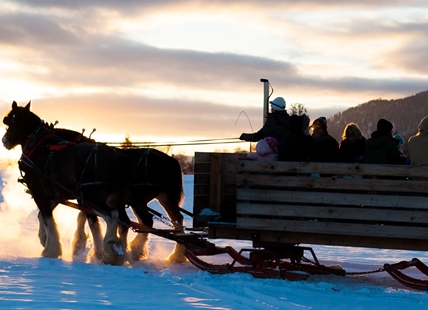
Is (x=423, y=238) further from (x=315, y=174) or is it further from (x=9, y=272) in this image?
(x=9, y=272)

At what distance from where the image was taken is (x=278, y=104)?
10.1m

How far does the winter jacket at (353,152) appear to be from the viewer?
9.53 meters

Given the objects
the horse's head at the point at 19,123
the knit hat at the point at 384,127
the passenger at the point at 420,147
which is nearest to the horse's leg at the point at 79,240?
the horse's head at the point at 19,123

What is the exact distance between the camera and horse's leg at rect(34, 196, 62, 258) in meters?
10.9

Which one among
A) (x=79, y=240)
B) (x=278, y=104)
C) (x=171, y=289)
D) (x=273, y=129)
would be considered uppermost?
(x=278, y=104)

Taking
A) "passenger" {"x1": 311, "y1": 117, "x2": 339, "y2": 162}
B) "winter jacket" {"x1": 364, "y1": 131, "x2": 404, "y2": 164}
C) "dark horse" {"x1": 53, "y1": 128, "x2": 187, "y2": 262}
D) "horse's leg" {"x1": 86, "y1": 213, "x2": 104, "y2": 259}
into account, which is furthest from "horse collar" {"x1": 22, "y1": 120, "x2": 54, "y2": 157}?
"winter jacket" {"x1": 364, "y1": 131, "x2": 404, "y2": 164}

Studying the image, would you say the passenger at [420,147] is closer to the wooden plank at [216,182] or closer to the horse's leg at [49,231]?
the wooden plank at [216,182]

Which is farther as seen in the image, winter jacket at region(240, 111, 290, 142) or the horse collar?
the horse collar

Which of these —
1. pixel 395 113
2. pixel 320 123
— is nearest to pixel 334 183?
pixel 320 123

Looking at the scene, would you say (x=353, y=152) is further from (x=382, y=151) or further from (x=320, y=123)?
(x=320, y=123)

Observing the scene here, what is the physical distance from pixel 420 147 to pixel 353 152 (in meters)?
1.03

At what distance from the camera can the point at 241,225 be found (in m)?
9.02

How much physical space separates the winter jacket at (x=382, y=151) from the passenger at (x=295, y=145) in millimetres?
670

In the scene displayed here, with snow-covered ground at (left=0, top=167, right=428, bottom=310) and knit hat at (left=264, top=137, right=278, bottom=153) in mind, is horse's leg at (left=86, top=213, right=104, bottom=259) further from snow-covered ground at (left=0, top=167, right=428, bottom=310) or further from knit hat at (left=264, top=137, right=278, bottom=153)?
knit hat at (left=264, top=137, right=278, bottom=153)
